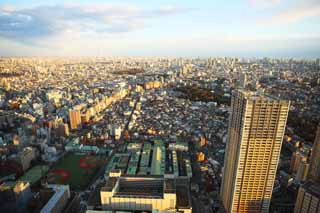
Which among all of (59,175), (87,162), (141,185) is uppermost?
(141,185)

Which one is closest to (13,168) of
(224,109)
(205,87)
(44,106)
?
(44,106)

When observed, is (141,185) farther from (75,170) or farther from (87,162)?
(87,162)

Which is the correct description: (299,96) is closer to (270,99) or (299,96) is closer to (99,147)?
(270,99)

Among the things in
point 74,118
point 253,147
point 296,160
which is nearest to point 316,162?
point 296,160

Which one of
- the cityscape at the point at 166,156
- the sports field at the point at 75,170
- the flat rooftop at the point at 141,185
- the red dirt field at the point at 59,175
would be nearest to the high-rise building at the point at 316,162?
the cityscape at the point at 166,156

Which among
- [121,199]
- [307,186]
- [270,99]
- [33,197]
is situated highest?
[270,99]

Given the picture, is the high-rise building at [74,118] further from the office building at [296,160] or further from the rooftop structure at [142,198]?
the office building at [296,160]

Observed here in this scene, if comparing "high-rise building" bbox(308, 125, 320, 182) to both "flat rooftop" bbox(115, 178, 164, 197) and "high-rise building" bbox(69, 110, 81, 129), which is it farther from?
"high-rise building" bbox(69, 110, 81, 129)
